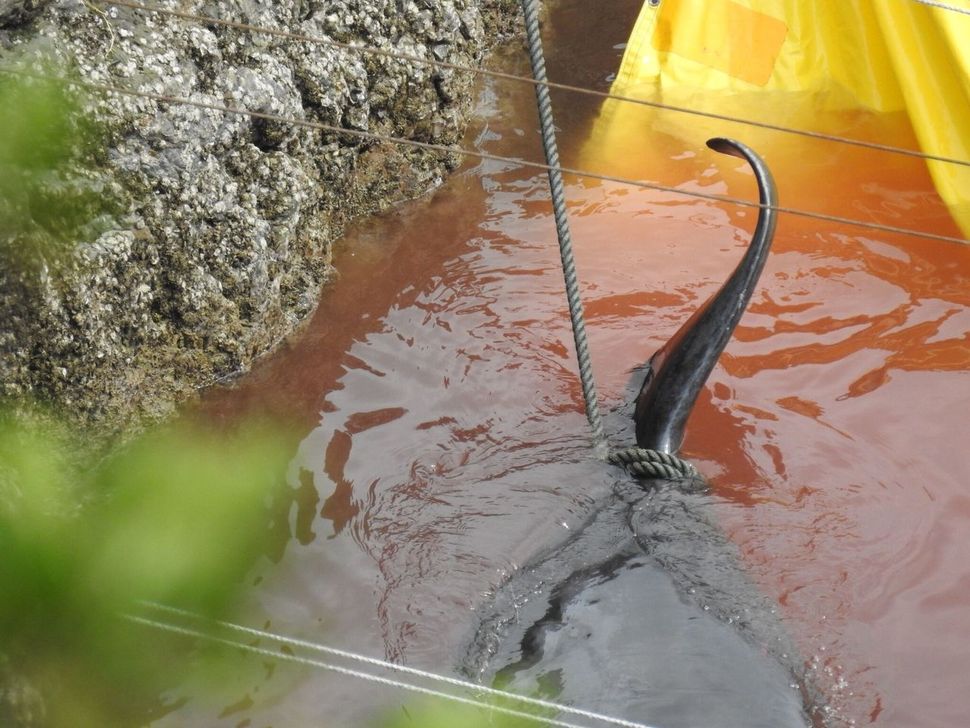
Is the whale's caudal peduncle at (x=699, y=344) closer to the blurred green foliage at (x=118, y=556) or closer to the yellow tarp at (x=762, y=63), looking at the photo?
the blurred green foliage at (x=118, y=556)

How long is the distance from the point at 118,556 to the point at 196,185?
2588mm

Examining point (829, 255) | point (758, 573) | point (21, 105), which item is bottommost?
point (758, 573)

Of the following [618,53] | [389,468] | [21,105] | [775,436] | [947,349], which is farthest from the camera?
[618,53]

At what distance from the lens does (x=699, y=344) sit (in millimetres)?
2602

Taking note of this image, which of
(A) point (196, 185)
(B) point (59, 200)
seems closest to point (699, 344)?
(A) point (196, 185)

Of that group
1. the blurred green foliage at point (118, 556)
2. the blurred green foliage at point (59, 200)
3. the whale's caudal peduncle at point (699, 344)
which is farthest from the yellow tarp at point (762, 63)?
the blurred green foliage at point (118, 556)

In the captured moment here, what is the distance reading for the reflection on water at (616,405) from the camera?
256 centimetres

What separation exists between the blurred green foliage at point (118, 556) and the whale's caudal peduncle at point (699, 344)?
193 cm

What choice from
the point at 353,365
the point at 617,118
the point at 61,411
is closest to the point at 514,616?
the point at 353,365

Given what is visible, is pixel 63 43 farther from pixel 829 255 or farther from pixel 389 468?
pixel 829 255

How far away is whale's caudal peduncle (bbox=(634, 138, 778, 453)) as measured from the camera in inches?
96.9

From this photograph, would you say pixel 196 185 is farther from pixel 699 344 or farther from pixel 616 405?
pixel 699 344

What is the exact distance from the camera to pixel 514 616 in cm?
247

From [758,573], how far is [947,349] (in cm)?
154
